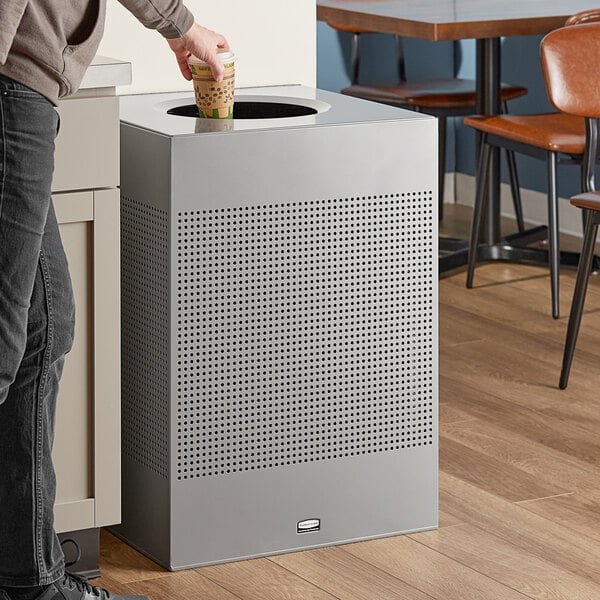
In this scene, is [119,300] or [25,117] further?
[119,300]

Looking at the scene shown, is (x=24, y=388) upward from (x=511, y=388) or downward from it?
upward

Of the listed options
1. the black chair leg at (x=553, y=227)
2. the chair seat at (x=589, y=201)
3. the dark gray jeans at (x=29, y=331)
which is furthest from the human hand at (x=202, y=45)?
the black chair leg at (x=553, y=227)

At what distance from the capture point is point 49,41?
167 centimetres

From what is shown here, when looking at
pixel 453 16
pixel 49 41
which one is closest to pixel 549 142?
pixel 453 16

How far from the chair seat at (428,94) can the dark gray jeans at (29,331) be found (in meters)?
2.86

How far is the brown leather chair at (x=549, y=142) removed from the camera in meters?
3.87

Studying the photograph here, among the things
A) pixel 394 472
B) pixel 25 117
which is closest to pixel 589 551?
pixel 394 472

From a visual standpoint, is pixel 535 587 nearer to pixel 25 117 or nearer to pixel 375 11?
pixel 25 117

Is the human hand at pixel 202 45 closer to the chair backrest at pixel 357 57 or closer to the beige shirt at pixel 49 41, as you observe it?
the beige shirt at pixel 49 41

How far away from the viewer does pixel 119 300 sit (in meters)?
2.20

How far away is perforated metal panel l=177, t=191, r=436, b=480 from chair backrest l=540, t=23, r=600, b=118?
1.27 metres

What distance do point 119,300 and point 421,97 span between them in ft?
8.67

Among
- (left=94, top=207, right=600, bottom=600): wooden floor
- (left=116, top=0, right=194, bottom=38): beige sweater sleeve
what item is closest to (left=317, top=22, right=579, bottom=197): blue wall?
(left=94, top=207, right=600, bottom=600): wooden floor

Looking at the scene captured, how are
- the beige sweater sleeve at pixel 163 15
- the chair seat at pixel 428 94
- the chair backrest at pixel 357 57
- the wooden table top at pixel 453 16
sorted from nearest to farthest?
the beige sweater sleeve at pixel 163 15 < the wooden table top at pixel 453 16 < the chair seat at pixel 428 94 < the chair backrest at pixel 357 57
